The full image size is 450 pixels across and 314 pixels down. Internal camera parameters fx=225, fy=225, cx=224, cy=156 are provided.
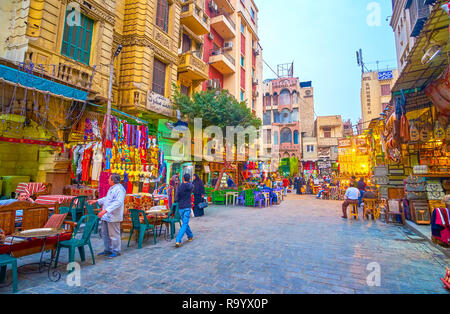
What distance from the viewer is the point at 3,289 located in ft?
10.8

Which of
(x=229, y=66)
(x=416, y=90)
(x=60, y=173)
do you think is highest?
(x=229, y=66)

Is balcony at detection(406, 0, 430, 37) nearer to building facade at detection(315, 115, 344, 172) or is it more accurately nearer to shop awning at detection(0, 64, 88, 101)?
shop awning at detection(0, 64, 88, 101)

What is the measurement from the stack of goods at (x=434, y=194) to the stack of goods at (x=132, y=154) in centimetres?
1014

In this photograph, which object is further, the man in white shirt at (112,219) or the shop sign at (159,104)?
the shop sign at (159,104)

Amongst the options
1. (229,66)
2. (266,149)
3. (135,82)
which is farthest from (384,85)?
(135,82)

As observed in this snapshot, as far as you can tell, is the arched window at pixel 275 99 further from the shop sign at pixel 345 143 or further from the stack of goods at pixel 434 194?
the stack of goods at pixel 434 194

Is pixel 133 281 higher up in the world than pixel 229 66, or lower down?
lower down

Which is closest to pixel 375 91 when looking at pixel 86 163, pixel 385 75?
pixel 385 75

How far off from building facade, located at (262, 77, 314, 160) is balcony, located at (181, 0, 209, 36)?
74.6ft

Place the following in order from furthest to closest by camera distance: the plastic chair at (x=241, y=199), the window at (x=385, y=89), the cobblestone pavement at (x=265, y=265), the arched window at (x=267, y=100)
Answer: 1. the arched window at (x=267, y=100)
2. the window at (x=385, y=89)
3. the plastic chair at (x=241, y=199)
4. the cobblestone pavement at (x=265, y=265)

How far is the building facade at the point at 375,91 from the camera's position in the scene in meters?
32.1

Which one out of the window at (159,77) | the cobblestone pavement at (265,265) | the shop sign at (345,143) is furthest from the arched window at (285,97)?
the cobblestone pavement at (265,265)
